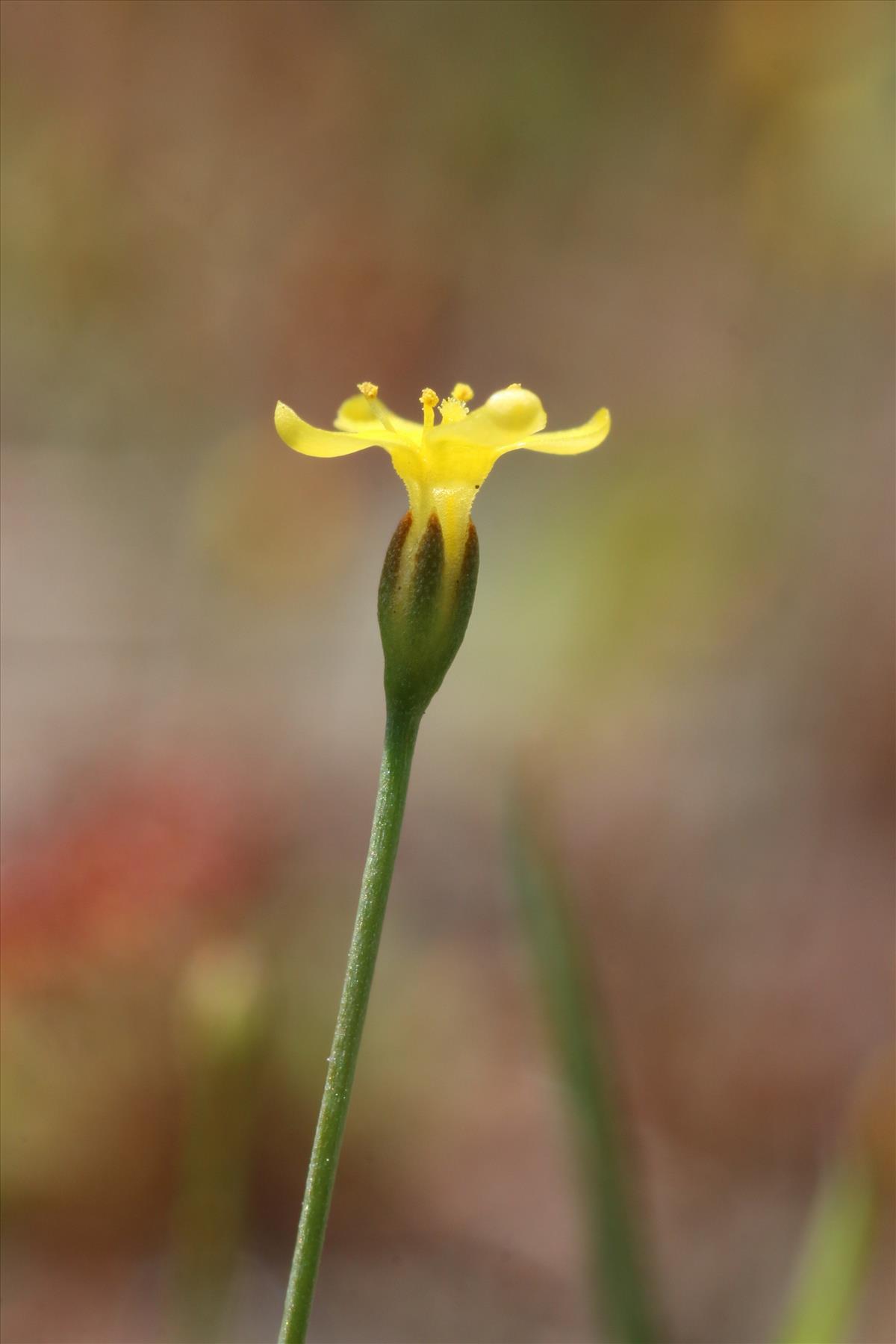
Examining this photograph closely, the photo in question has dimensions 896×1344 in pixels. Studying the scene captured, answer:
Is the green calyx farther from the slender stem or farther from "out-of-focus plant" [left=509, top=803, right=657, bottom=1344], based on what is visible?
"out-of-focus plant" [left=509, top=803, right=657, bottom=1344]

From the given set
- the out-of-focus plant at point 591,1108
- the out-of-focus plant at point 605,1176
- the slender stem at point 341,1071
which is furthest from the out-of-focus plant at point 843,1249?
the slender stem at point 341,1071

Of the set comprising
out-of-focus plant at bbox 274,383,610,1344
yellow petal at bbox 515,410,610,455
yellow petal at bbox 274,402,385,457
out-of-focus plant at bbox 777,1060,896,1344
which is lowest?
out-of-focus plant at bbox 777,1060,896,1344

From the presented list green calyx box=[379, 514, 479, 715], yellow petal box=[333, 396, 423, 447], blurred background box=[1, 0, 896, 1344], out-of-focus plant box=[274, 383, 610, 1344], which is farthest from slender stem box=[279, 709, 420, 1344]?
blurred background box=[1, 0, 896, 1344]

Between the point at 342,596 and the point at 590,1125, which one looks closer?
the point at 590,1125

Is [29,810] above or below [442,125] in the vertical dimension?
below

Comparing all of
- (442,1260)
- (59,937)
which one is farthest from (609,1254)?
(59,937)

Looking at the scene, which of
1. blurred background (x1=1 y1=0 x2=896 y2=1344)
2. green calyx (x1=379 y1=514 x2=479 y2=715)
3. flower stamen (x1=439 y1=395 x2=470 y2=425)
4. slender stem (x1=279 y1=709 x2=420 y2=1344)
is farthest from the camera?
blurred background (x1=1 y1=0 x2=896 y2=1344)

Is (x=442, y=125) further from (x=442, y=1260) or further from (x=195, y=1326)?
(x=195, y=1326)

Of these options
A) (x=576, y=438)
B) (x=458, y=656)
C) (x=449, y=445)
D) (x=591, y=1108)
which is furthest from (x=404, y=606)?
(x=458, y=656)
